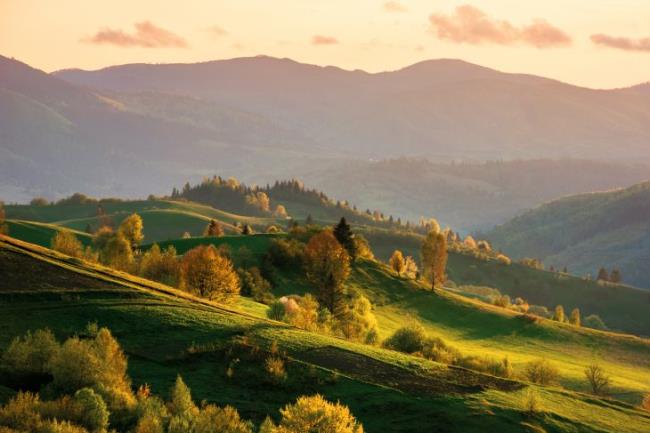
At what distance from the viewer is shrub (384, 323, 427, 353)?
3728 inches

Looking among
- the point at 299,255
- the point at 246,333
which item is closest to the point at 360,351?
the point at 246,333

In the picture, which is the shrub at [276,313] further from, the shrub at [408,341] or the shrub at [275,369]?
the shrub at [275,369]

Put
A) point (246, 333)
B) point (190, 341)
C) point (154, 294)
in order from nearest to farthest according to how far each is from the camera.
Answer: point (190, 341), point (246, 333), point (154, 294)

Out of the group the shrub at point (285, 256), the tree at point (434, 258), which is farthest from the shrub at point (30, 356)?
the tree at point (434, 258)

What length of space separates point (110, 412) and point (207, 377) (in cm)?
1577

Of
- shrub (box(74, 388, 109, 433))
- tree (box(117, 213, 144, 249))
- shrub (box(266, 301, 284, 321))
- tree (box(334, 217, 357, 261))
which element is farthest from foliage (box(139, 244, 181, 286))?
shrub (box(74, 388, 109, 433))

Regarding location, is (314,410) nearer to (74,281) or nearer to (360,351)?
(360,351)

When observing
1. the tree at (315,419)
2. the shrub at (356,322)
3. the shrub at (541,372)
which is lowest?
the shrub at (541,372)

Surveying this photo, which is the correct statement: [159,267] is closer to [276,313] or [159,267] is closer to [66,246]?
[66,246]

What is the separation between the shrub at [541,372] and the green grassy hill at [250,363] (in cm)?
2734

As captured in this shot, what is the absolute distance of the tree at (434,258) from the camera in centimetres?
17488

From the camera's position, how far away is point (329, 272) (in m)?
120

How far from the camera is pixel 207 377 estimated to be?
58312 millimetres

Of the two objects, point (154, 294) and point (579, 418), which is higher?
point (154, 294)
